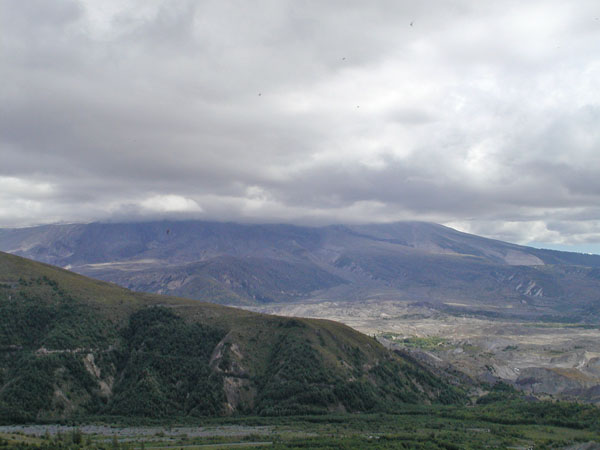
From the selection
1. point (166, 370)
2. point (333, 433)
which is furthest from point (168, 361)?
point (333, 433)

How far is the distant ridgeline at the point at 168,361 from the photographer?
120 m

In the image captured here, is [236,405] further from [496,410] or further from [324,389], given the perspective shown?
[496,410]

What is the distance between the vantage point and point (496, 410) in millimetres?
128875

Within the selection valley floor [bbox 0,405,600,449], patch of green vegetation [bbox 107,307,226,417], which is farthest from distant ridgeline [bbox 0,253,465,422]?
valley floor [bbox 0,405,600,449]

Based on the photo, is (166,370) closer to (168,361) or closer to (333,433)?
(168,361)

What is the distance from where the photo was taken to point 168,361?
135250 millimetres

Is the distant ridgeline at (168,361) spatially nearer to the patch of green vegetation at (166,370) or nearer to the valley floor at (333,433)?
the patch of green vegetation at (166,370)

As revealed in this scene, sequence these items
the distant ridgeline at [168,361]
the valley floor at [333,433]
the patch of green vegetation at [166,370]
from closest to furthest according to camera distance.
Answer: the valley floor at [333,433] < the distant ridgeline at [168,361] < the patch of green vegetation at [166,370]

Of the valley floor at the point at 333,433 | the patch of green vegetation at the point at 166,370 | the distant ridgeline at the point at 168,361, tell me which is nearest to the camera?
the valley floor at the point at 333,433

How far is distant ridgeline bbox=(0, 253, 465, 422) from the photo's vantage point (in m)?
120

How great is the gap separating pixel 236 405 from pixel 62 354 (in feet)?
152

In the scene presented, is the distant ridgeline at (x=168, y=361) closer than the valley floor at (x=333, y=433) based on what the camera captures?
No

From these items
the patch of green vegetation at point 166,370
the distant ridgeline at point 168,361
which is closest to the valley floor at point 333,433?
the patch of green vegetation at point 166,370

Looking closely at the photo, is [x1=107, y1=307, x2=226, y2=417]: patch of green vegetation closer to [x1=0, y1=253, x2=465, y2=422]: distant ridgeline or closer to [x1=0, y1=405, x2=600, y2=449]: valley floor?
[x1=0, y1=253, x2=465, y2=422]: distant ridgeline
